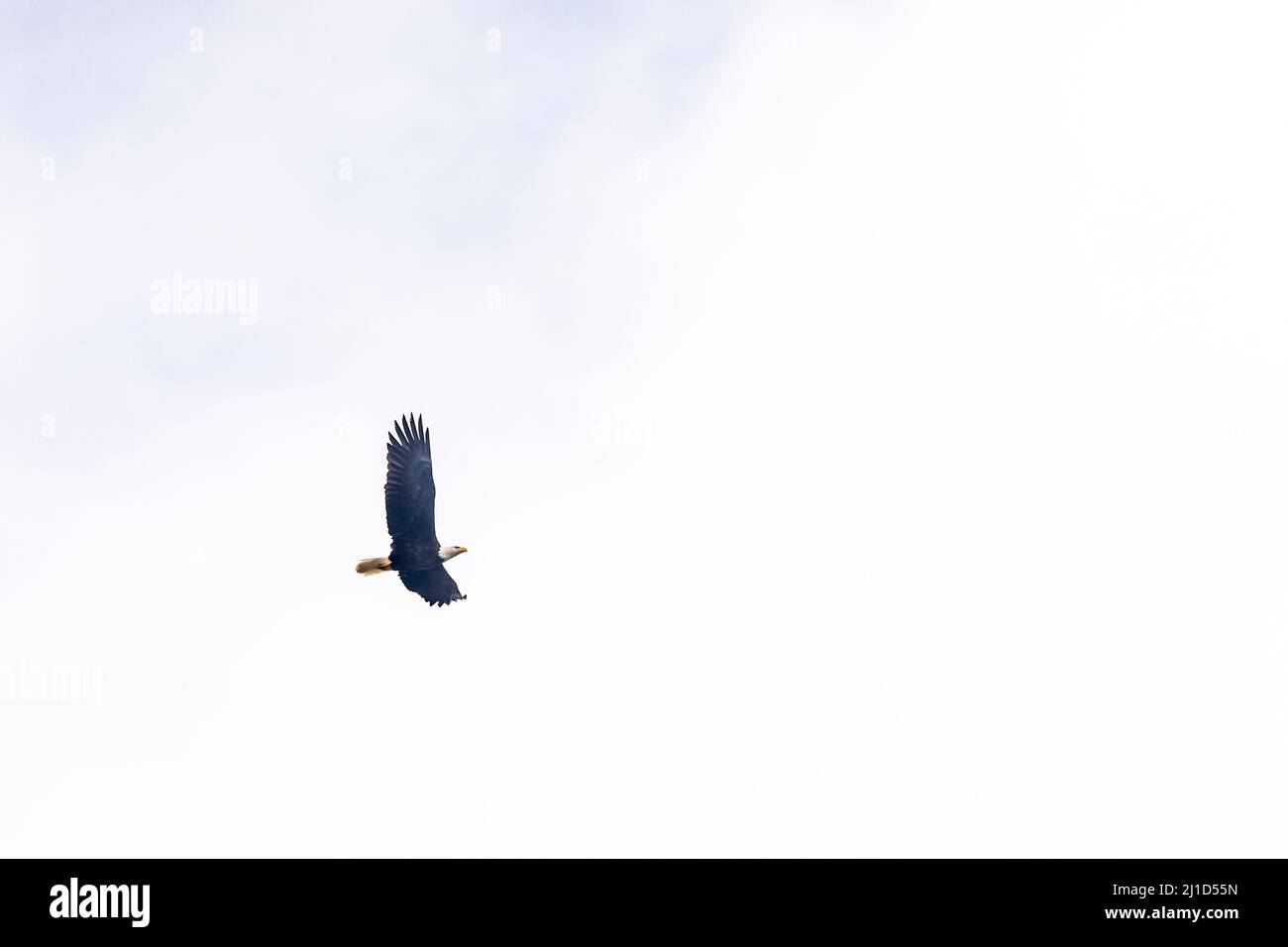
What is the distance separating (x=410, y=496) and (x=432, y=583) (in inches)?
114

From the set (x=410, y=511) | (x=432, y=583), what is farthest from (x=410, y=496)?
(x=432, y=583)

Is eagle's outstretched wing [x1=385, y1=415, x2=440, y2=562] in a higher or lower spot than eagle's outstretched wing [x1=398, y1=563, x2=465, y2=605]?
higher

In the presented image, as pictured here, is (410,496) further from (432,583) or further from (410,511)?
(432,583)

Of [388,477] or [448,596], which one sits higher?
[388,477]

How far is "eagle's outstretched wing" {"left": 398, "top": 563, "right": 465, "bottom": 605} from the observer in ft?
148

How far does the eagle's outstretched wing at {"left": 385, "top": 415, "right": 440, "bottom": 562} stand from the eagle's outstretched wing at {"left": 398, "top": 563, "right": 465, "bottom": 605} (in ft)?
1.75

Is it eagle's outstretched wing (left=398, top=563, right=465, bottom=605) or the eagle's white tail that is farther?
eagle's outstretched wing (left=398, top=563, right=465, bottom=605)

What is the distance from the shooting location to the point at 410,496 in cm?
4425

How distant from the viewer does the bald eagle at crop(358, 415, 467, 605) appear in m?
43.9

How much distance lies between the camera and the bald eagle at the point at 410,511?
144 ft
